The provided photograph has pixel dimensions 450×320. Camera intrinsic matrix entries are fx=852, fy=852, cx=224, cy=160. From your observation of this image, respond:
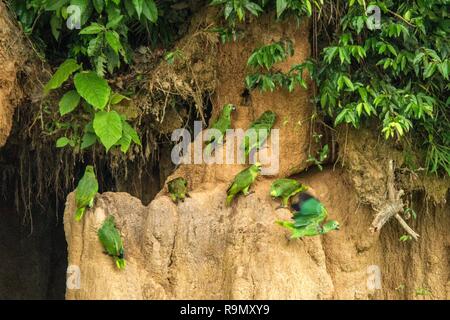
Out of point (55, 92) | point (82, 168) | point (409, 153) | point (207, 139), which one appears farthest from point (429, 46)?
point (82, 168)

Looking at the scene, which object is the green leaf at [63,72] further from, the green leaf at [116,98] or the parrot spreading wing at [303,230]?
the parrot spreading wing at [303,230]

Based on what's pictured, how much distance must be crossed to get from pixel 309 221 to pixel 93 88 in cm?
202

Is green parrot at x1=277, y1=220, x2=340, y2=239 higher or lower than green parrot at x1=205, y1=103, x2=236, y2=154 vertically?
lower

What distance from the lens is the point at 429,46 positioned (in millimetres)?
7051

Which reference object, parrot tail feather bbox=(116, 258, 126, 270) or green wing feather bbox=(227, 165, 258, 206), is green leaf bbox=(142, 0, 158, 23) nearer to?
green wing feather bbox=(227, 165, 258, 206)

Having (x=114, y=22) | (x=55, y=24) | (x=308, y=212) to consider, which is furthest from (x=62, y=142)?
(x=308, y=212)

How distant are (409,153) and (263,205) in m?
1.47

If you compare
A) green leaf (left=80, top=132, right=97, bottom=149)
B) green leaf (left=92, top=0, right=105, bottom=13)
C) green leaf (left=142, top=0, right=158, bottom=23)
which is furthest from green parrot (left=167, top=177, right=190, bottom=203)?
green leaf (left=92, top=0, right=105, bottom=13)

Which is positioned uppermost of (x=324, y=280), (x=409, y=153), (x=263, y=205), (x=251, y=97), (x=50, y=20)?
(x=50, y=20)

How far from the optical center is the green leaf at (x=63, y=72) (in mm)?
6941

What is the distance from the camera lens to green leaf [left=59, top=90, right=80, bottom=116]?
22.9ft

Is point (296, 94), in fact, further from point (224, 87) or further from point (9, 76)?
point (9, 76)

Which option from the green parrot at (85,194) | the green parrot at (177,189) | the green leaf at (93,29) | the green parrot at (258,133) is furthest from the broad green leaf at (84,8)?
the green parrot at (258,133)

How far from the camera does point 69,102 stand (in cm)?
699
